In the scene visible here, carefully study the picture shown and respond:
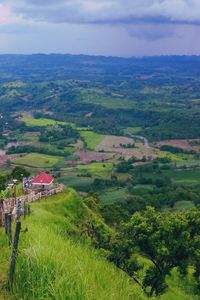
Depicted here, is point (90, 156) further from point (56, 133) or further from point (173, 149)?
point (56, 133)

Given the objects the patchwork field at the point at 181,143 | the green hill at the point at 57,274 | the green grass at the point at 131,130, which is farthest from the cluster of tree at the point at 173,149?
the green hill at the point at 57,274

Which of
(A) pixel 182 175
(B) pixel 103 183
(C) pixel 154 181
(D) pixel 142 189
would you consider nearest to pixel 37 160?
(B) pixel 103 183

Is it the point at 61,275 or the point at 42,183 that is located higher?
the point at 61,275

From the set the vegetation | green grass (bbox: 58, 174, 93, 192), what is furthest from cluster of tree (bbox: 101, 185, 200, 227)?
green grass (bbox: 58, 174, 93, 192)

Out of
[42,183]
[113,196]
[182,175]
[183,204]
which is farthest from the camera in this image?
[182,175]

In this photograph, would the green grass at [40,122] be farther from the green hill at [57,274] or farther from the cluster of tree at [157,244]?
the green hill at [57,274]

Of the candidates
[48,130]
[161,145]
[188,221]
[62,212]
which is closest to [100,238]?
[188,221]
